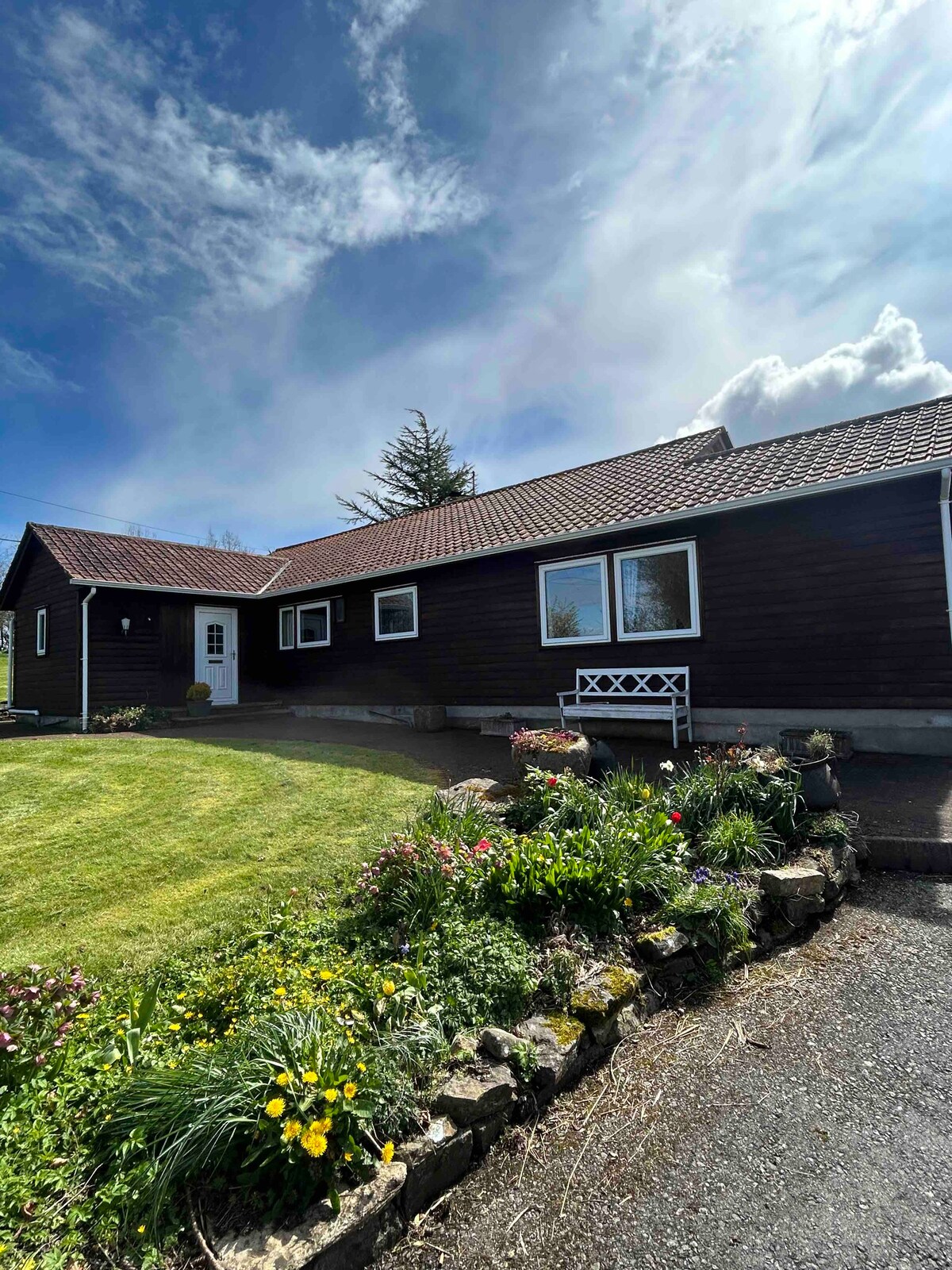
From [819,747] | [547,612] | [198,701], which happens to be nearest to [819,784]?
[819,747]

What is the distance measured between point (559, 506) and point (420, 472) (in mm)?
18888

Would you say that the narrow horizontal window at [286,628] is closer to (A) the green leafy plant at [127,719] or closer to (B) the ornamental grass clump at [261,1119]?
(A) the green leafy plant at [127,719]

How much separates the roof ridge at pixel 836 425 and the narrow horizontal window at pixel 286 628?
32.7 ft

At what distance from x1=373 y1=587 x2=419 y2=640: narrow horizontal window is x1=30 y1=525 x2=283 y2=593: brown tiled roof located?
169 inches

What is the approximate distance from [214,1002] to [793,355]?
11859 millimetres

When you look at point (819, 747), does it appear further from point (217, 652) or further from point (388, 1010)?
point (217, 652)

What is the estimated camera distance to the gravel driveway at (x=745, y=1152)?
1.67 metres

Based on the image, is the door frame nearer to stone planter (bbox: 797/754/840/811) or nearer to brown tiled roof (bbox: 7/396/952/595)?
brown tiled roof (bbox: 7/396/952/595)

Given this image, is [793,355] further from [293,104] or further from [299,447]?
[299,447]

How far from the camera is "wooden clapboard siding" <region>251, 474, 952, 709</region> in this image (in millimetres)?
6812

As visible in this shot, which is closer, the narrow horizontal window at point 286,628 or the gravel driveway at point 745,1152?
the gravel driveway at point 745,1152

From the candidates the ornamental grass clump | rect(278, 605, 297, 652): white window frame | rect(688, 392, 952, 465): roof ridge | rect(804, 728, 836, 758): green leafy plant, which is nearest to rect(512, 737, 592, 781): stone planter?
rect(804, 728, 836, 758): green leafy plant

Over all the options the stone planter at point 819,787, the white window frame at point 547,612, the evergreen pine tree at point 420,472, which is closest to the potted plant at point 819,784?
the stone planter at point 819,787

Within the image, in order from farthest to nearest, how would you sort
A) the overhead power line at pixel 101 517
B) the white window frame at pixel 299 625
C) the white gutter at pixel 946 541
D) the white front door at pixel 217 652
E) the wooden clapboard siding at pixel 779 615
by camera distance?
the overhead power line at pixel 101 517, the white front door at pixel 217 652, the white window frame at pixel 299 625, the wooden clapboard siding at pixel 779 615, the white gutter at pixel 946 541
